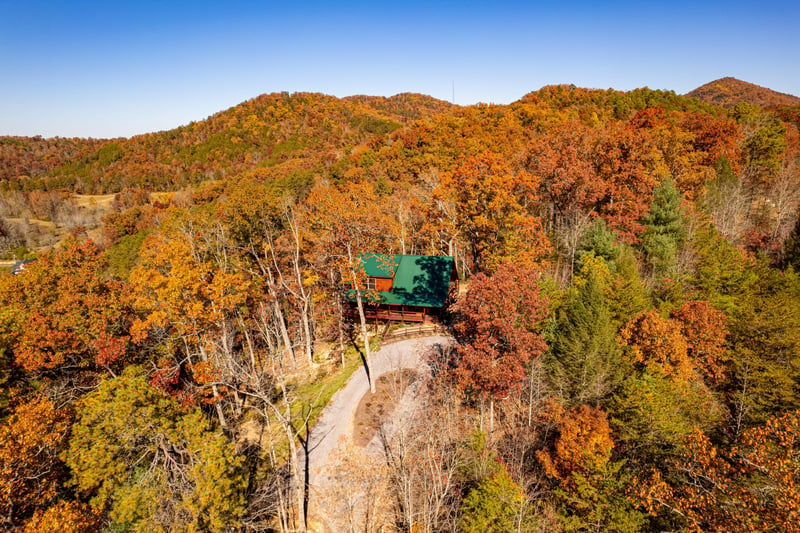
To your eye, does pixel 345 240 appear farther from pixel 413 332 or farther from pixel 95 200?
pixel 95 200

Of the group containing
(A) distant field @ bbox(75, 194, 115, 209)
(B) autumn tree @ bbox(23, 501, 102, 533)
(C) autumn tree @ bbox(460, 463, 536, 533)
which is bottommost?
(C) autumn tree @ bbox(460, 463, 536, 533)

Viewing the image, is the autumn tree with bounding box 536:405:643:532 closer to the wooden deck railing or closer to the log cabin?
the wooden deck railing

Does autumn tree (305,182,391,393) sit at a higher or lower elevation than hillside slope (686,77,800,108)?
lower

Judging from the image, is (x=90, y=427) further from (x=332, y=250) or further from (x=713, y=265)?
(x=713, y=265)

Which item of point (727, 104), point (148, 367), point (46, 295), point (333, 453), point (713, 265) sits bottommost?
point (333, 453)

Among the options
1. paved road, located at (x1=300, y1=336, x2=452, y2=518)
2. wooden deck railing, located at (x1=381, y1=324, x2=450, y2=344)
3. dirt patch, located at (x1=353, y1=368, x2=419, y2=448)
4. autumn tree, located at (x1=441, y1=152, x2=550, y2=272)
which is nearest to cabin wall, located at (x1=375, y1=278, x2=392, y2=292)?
wooden deck railing, located at (x1=381, y1=324, x2=450, y2=344)

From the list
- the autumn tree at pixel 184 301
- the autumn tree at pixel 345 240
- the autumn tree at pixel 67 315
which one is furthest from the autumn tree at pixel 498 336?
the autumn tree at pixel 67 315

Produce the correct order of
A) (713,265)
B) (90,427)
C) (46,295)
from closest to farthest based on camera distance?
1. (90,427)
2. (46,295)
3. (713,265)

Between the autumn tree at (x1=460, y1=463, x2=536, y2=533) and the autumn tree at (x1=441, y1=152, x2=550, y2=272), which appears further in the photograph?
the autumn tree at (x1=441, y1=152, x2=550, y2=272)

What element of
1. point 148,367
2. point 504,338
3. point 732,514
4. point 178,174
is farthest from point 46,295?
point 178,174
